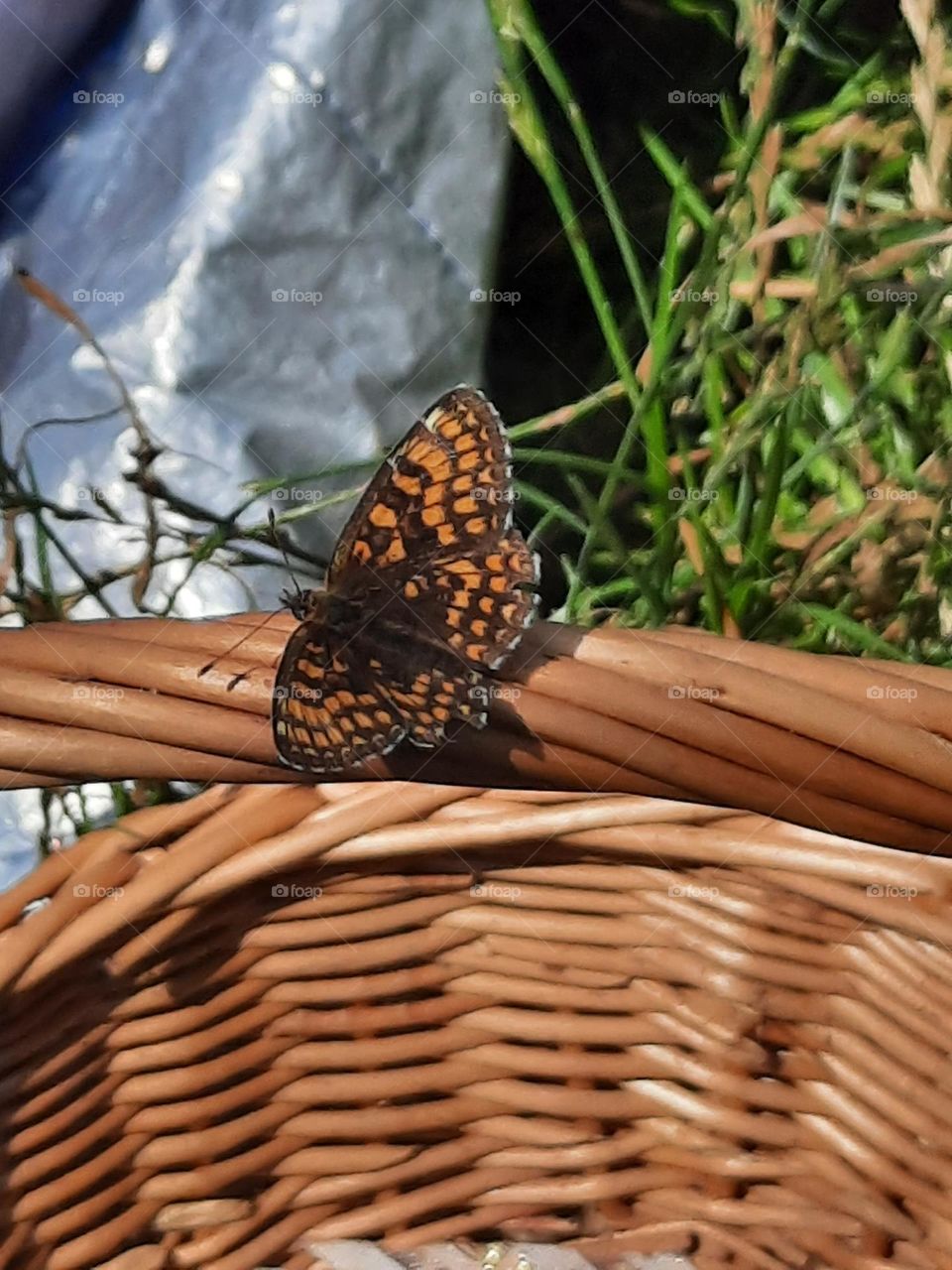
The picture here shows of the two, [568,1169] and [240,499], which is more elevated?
[240,499]

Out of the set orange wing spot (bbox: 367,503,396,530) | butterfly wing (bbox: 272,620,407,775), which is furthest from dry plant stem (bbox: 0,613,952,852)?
orange wing spot (bbox: 367,503,396,530)

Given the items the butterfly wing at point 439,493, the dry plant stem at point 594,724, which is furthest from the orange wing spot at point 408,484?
the dry plant stem at point 594,724

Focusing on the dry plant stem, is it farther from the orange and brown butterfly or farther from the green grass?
the green grass

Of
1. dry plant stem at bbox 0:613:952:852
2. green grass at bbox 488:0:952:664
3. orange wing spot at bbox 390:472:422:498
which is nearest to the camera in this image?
dry plant stem at bbox 0:613:952:852

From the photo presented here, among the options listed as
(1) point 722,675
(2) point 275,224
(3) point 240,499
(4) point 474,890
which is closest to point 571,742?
(1) point 722,675

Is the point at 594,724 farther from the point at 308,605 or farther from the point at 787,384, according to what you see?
the point at 787,384

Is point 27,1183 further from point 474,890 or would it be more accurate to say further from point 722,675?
point 722,675
